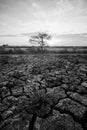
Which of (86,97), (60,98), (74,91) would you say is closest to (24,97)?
(60,98)

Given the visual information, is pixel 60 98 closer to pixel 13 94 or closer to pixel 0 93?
pixel 13 94

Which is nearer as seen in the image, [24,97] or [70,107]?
[70,107]

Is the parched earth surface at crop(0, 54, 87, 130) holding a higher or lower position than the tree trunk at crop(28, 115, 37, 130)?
higher

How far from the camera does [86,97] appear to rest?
1.82 meters

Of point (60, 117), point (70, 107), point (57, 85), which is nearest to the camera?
point (60, 117)

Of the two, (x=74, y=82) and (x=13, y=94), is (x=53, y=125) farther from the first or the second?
(x=74, y=82)

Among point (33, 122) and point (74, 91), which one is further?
point (74, 91)

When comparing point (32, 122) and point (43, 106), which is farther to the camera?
point (43, 106)

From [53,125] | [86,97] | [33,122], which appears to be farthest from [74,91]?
[33,122]

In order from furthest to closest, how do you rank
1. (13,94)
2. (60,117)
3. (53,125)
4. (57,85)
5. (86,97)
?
(57,85), (13,94), (86,97), (60,117), (53,125)

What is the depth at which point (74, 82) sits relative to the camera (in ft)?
8.14

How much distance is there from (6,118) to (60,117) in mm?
908

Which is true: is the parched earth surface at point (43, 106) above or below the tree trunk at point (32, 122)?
above

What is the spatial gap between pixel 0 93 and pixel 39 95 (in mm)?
972
